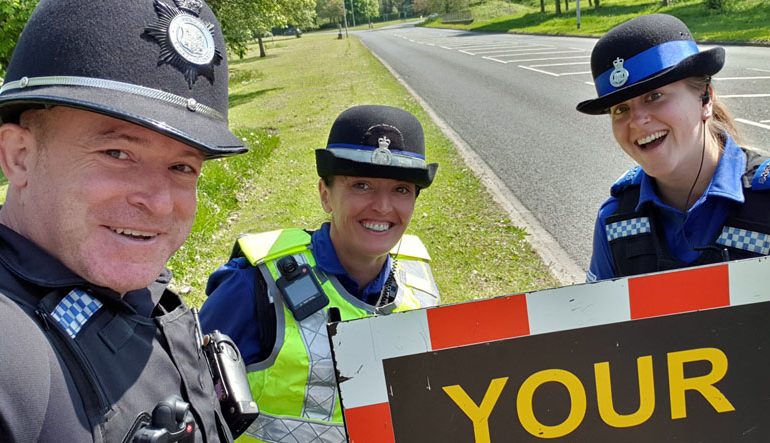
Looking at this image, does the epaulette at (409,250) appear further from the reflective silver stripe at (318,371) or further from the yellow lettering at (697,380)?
the yellow lettering at (697,380)

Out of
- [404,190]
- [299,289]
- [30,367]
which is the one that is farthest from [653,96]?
[30,367]

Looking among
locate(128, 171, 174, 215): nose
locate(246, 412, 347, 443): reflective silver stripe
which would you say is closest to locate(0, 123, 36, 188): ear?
locate(128, 171, 174, 215): nose

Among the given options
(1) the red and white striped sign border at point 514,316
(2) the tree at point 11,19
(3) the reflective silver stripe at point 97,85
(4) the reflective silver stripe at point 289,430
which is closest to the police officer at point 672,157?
(1) the red and white striped sign border at point 514,316

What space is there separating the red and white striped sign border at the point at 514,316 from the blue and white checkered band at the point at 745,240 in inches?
18.5

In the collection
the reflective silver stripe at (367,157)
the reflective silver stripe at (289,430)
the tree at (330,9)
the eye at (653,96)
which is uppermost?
the tree at (330,9)

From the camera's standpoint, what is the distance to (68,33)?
→ 128 centimetres

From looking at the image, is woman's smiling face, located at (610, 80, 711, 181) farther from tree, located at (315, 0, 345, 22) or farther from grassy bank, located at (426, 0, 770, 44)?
tree, located at (315, 0, 345, 22)

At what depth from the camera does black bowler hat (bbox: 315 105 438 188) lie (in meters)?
2.22

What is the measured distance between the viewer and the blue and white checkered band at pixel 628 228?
2.19 meters

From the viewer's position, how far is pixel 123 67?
1.29m

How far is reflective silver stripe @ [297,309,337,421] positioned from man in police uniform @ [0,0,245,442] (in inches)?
23.4

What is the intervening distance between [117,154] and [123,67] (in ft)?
0.63

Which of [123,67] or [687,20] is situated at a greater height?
[123,67]

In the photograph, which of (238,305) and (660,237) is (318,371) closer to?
(238,305)
